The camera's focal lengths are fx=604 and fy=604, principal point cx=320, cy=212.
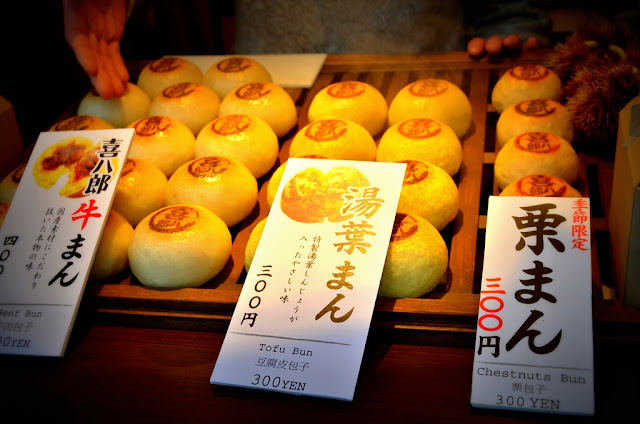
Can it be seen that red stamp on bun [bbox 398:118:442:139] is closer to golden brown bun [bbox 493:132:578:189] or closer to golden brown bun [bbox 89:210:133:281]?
golden brown bun [bbox 493:132:578:189]

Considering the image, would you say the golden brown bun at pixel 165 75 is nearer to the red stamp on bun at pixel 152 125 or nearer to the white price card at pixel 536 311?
the red stamp on bun at pixel 152 125

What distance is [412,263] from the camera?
140 centimetres

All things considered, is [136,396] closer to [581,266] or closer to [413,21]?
[581,266]

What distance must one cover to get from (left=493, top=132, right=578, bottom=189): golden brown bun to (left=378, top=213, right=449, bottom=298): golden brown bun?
16.9 inches

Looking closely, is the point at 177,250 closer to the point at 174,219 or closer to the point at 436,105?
the point at 174,219

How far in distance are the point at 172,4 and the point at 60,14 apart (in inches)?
22.0

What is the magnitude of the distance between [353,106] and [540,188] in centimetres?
80

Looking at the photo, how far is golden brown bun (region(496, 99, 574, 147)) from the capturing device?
188 cm

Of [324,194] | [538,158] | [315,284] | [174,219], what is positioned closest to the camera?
[315,284]

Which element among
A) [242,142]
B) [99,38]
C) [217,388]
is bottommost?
[217,388]

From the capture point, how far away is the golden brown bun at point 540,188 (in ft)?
4.92

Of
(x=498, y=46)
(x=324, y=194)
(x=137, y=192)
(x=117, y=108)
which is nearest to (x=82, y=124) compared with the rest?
(x=117, y=108)

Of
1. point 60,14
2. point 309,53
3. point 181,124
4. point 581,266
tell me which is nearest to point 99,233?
point 181,124

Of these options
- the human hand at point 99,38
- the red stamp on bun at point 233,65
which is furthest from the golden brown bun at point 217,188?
the red stamp on bun at point 233,65
